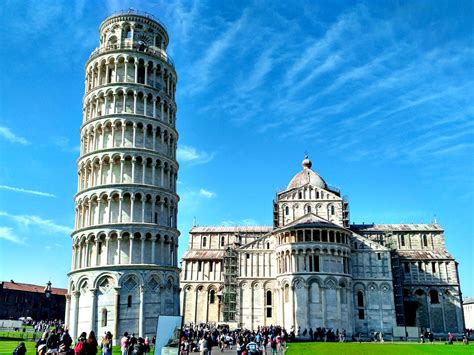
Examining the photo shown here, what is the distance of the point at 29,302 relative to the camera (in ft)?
323

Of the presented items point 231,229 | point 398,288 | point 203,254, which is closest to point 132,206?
point 203,254

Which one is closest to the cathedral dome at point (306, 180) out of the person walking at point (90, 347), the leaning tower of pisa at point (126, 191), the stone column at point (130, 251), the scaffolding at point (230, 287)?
the scaffolding at point (230, 287)

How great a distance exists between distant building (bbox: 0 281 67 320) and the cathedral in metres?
41.7

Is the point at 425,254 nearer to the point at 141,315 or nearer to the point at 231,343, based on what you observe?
the point at 231,343

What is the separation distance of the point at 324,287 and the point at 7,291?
67589mm

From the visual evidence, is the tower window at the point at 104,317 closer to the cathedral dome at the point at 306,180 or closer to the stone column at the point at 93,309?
the stone column at the point at 93,309

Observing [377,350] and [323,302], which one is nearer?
[377,350]

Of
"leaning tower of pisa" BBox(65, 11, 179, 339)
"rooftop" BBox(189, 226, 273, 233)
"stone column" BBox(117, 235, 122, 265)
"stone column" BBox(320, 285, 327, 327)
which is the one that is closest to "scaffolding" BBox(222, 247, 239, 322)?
"stone column" BBox(320, 285, 327, 327)

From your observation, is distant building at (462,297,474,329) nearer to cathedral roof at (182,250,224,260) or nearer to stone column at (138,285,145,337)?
cathedral roof at (182,250,224,260)

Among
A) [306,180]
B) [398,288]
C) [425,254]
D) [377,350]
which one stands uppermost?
[306,180]

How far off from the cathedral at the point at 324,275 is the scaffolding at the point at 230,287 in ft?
0.45

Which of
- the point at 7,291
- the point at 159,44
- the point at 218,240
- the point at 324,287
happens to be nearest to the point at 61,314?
the point at 7,291

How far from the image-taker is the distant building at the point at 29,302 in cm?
9369

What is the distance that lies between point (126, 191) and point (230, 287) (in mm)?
29541
